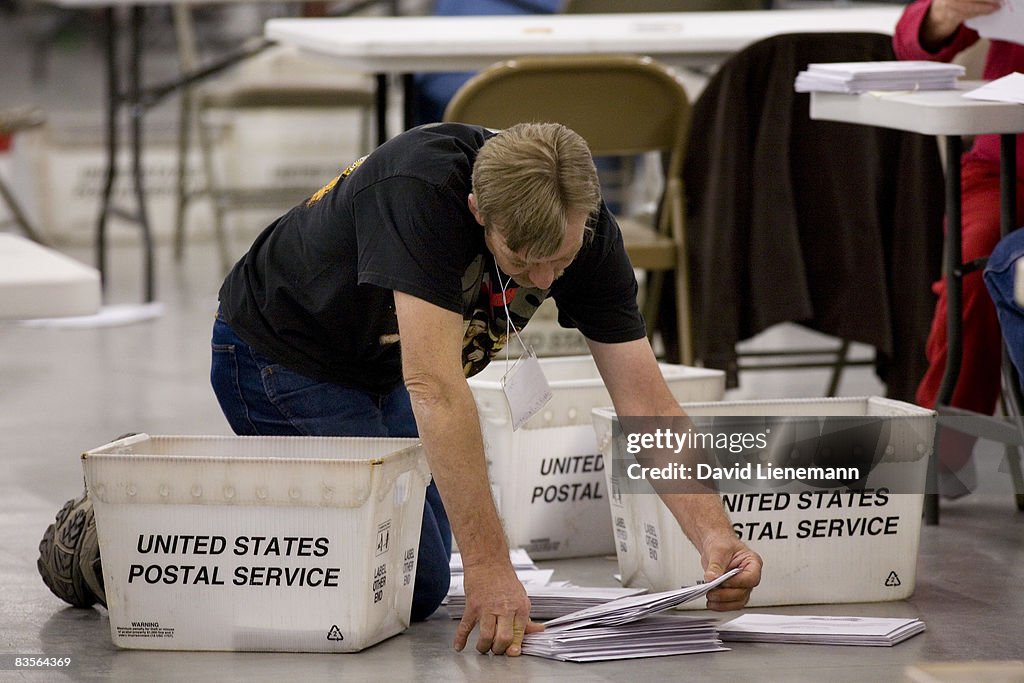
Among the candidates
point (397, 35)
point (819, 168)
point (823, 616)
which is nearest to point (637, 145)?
point (819, 168)

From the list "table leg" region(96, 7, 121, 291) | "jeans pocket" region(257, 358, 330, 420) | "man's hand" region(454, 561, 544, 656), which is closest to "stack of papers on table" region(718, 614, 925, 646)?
"man's hand" region(454, 561, 544, 656)

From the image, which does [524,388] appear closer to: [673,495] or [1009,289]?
[673,495]

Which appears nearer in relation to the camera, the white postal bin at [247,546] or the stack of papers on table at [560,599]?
the white postal bin at [247,546]

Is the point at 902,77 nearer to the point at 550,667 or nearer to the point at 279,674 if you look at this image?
the point at 550,667

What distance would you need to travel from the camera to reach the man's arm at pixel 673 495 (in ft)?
6.51

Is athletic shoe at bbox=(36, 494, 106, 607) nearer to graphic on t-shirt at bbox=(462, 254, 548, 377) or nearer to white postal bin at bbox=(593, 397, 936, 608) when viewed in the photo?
graphic on t-shirt at bbox=(462, 254, 548, 377)

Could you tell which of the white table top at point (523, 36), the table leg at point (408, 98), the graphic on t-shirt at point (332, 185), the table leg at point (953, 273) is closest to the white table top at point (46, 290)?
the graphic on t-shirt at point (332, 185)

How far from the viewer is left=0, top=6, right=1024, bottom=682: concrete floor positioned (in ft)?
6.27

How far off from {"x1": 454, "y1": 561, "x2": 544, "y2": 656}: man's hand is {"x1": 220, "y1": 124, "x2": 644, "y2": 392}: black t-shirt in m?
0.33

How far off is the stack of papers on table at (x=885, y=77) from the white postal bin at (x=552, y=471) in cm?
60

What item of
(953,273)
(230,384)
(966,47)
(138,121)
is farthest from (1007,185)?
(138,121)

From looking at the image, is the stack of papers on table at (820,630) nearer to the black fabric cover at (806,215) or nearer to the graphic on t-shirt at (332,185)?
the graphic on t-shirt at (332,185)

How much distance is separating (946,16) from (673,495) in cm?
121

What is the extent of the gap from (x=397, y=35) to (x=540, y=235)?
184 centimetres
